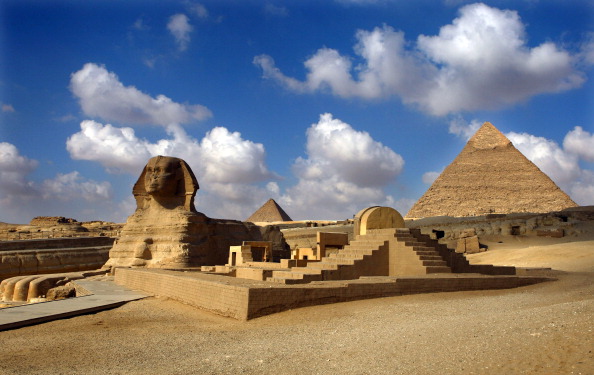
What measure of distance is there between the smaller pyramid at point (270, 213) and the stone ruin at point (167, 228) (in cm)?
5067

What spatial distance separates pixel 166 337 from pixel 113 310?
2.72 m

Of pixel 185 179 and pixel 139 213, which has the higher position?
pixel 185 179

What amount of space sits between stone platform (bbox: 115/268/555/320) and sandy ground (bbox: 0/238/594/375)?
0.62 feet

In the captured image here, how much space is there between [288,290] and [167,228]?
30.4ft

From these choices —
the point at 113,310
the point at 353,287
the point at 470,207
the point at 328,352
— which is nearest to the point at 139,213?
the point at 113,310

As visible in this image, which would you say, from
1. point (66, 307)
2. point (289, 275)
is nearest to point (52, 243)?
point (66, 307)

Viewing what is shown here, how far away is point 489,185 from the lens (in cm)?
11744

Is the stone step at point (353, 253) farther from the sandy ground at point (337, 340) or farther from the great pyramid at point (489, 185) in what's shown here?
the great pyramid at point (489, 185)

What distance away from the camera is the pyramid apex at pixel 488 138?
12281 cm

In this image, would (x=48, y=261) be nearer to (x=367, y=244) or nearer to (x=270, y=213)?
(x=367, y=244)

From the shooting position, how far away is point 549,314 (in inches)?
216

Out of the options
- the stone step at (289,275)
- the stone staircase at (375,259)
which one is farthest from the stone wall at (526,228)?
the stone step at (289,275)

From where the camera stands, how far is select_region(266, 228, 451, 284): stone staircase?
9984mm

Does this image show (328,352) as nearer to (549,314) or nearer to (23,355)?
(549,314)
